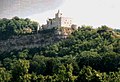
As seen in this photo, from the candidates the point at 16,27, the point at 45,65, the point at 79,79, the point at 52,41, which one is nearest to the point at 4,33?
the point at 16,27

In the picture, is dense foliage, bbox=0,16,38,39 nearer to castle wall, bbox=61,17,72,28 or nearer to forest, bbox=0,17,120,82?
forest, bbox=0,17,120,82

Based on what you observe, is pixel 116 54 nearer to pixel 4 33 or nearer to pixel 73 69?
pixel 73 69

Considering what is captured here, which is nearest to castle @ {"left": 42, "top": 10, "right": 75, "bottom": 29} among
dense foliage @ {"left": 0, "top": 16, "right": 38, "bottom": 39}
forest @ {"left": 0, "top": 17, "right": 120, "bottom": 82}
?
forest @ {"left": 0, "top": 17, "right": 120, "bottom": 82}

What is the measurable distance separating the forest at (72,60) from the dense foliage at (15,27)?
73cm

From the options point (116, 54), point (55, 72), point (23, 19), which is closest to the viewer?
point (55, 72)

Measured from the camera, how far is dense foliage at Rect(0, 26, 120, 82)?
2080 inches

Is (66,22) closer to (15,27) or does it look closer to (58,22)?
(58,22)

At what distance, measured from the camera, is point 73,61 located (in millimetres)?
60656

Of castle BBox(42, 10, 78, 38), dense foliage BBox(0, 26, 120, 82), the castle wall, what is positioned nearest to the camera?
dense foliage BBox(0, 26, 120, 82)

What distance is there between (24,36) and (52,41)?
161 inches

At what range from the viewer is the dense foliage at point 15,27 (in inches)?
3000

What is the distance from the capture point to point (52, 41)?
7275 cm

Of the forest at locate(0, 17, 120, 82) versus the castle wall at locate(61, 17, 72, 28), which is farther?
the castle wall at locate(61, 17, 72, 28)

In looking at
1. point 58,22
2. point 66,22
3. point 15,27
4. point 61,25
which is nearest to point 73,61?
point 61,25
